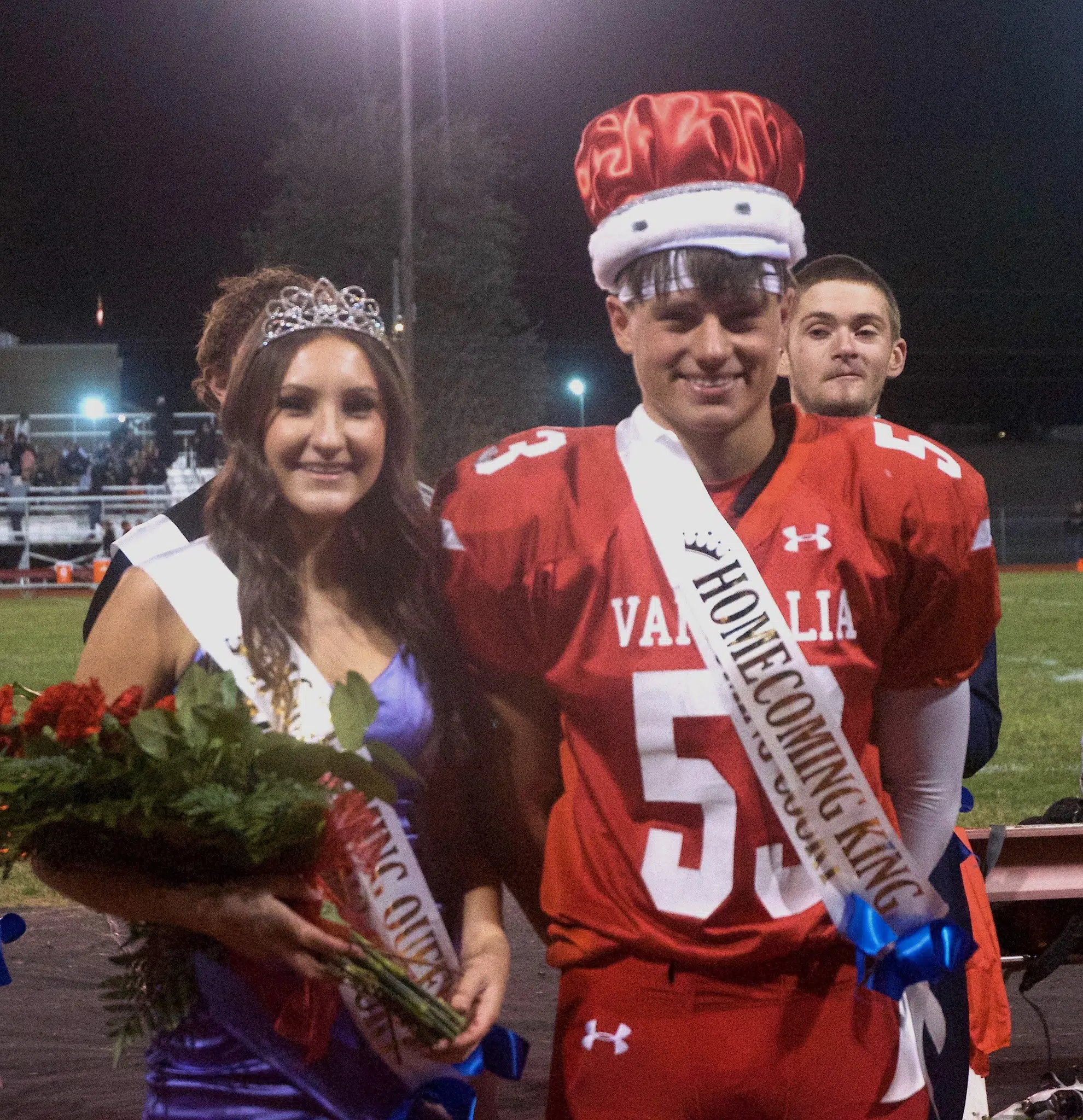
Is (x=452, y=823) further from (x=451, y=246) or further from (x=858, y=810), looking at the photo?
(x=451, y=246)

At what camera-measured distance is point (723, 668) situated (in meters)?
2.19

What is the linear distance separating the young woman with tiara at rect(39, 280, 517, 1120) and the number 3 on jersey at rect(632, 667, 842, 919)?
36cm

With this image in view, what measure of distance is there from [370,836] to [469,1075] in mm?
363

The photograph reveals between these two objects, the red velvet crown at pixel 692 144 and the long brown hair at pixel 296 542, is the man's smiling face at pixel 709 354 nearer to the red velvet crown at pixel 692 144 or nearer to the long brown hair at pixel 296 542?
the red velvet crown at pixel 692 144

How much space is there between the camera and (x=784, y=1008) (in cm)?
216

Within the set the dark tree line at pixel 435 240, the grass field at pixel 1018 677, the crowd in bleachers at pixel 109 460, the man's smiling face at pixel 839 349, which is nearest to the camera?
the man's smiling face at pixel 839 349

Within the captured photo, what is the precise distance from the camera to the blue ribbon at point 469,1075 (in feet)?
7.50

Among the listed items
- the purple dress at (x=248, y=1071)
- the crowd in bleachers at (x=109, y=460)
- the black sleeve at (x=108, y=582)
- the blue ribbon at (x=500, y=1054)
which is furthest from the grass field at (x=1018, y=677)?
the crowd in bleachers at (x=109, y=460)

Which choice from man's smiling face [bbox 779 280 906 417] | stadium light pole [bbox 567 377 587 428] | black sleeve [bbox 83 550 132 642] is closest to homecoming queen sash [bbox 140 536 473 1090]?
black sleeve [bbox 83 550 132 642]

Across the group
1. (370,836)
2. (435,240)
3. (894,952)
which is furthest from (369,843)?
(435,240)

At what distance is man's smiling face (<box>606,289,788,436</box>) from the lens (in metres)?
2.25

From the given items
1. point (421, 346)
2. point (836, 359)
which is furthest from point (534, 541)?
point (421, 346)

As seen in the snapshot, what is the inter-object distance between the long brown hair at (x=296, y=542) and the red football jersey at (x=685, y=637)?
0.48 ft

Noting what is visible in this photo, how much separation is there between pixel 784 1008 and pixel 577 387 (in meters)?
43.9
